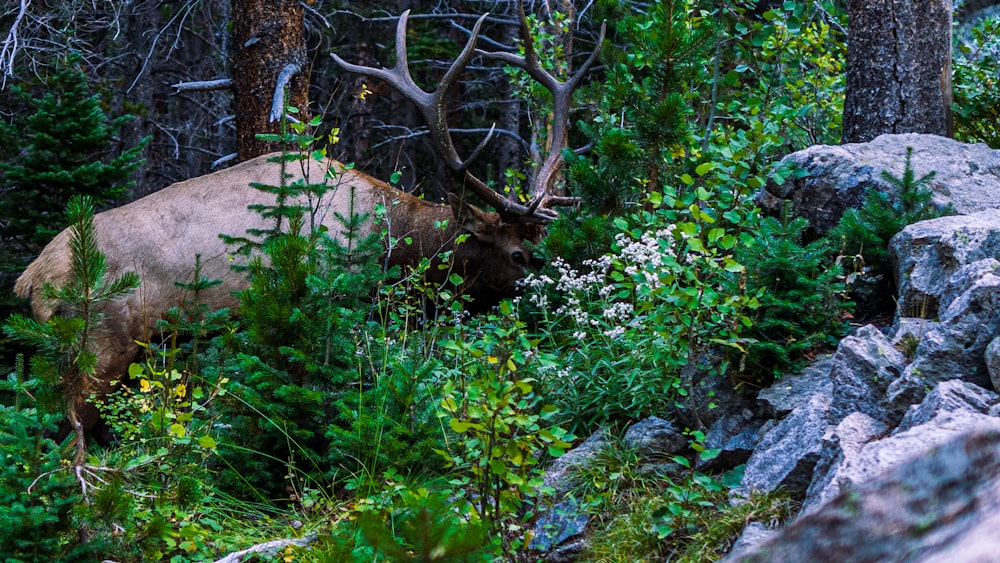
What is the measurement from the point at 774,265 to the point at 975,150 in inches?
88.1

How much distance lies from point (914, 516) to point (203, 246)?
6.77 m

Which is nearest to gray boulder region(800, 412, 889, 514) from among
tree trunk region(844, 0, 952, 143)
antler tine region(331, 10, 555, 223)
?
tree trunk region(844, 0, 952, 143)

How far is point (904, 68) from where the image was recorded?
631 centimetres

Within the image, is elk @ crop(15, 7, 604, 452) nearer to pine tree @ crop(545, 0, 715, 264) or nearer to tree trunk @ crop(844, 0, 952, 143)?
pine tree @ crop(545, 0, 715, 264)

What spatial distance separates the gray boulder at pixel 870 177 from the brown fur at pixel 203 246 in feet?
8.72

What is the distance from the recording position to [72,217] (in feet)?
11.1

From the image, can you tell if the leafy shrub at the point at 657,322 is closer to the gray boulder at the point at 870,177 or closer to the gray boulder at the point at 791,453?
the gray boulder at the point at 791,453

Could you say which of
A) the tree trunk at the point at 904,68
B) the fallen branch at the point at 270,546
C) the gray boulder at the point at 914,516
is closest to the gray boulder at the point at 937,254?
the tree trunk at the point at 904,68

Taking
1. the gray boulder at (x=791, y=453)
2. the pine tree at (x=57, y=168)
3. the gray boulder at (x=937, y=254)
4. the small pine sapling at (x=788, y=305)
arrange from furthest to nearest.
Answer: the pine tree at (x=57, y=168), the small pine sapling at (x=788, y=305), the gray boulder at (x=937, y=254), the gray boulder at (x=791, y=453)

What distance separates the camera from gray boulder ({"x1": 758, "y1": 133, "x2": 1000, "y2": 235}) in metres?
5.09

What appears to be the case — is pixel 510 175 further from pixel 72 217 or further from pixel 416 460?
pixel 72 217

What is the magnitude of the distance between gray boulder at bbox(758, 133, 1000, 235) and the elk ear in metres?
2.92

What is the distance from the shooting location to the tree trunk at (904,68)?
6.30 meters

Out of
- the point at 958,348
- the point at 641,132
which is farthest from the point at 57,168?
the point at 958,348
